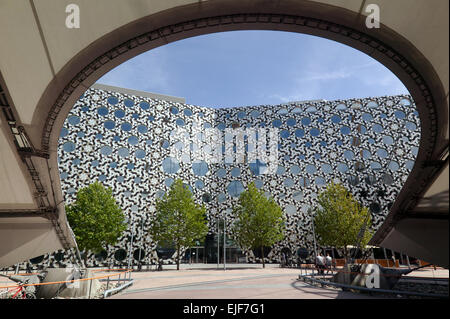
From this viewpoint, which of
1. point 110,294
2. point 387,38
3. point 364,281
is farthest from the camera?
point 110,294

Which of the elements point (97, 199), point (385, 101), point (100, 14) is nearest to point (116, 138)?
point (97, 199)

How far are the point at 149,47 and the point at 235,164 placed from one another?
1363 inches

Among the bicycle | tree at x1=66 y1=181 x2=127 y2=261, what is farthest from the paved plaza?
tree at x1=66 y1=181 x2=127 y2=261

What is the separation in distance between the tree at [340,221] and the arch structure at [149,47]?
23897 millimetres

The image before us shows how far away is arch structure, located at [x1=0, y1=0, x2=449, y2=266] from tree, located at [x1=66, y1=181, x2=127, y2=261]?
2158 cm

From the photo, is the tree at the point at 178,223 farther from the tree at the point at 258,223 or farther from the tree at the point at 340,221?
the tree at the point at 340,221

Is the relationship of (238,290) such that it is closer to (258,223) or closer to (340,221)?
(258,223)

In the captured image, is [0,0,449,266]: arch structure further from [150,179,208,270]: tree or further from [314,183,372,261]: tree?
[314,183,372,261]: tree

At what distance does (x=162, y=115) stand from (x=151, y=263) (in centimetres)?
2162

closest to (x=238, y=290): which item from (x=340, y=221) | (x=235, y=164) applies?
(x=340, y=221)

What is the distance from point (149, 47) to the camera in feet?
23.1

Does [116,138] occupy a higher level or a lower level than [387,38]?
higher

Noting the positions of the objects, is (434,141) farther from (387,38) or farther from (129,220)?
(129,220)
